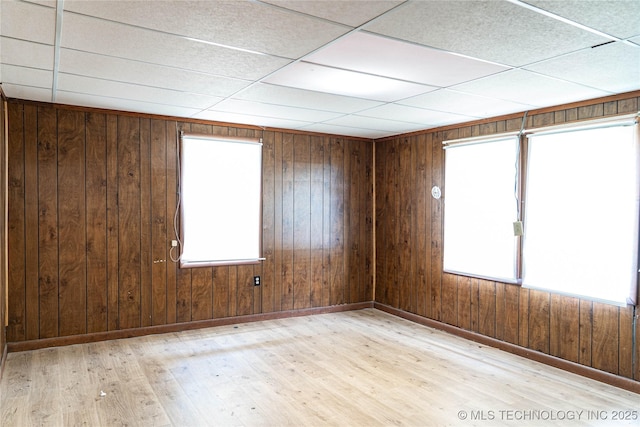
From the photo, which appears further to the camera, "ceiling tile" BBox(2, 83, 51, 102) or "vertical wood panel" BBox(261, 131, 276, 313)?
"vertical wood panel" BBox(261, 131, 276, 313)

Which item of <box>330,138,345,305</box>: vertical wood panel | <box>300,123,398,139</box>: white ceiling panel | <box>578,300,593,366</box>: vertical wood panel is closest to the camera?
<box>578,300,593,366</box>: vertical wood panel

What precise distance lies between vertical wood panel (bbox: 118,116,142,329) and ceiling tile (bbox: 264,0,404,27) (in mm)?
3122

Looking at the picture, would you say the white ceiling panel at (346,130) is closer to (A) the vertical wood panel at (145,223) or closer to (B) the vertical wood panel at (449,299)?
(A) the vertical wood panel at (145,223)

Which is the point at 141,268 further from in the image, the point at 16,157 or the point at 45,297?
the point at 16,157

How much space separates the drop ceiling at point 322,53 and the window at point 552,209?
422 mm

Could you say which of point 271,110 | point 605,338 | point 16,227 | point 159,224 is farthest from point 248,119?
point 605,338

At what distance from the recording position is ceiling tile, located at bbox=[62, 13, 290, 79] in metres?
2.26

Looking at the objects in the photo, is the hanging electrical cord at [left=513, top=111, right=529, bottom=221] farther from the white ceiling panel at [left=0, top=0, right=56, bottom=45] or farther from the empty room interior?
the white ceiling panel at [left=0, top=0, right=56, bottom=45]

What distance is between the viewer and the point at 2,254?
3697 mm

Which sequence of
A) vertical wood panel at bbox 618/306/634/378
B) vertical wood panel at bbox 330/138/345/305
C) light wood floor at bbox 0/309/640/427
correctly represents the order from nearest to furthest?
light wood floor at bbox 0/309/640/427, vertical wood panel at bbox 618/306/634/378, vertical wood panel at bbox 330/138/345/305

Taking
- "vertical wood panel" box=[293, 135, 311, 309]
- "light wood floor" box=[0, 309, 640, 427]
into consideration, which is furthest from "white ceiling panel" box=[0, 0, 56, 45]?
"vertical wood panel" box=[293, 135, 311, 309]

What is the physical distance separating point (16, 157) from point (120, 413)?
2589 millimetres

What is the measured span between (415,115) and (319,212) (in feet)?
6.26

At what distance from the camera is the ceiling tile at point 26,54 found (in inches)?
97.4
